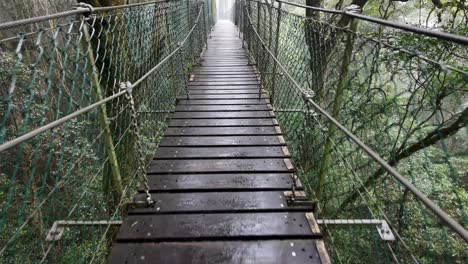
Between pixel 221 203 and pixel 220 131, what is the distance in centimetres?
123

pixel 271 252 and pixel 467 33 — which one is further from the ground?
pixel 467 33

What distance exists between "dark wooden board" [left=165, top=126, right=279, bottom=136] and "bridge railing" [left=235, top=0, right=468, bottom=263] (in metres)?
0.43

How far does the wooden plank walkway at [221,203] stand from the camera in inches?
61.1

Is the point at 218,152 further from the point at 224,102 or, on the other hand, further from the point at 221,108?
the point at 224,102

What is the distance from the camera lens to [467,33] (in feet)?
10.2

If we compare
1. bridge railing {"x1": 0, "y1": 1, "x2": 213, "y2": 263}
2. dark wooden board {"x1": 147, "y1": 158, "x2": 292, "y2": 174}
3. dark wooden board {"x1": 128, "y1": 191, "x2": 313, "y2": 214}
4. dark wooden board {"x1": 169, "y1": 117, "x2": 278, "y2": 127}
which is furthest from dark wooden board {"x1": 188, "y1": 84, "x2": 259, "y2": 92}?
dark wooden board {"x1": 128, "y1": 191, "x2": 313, "y2": 214}

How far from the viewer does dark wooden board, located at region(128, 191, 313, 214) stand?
1854 mm

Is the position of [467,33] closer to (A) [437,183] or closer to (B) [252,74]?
A: (A) [437,183]

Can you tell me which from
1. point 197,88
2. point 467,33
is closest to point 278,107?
point 197,88

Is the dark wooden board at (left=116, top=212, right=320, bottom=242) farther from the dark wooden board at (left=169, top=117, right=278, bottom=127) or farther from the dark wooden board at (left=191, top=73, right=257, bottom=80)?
the dark wooden board at (left=191, top=73, right=257, bottom=80)

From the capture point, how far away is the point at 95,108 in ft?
5.56

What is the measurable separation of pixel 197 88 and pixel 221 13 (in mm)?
40147

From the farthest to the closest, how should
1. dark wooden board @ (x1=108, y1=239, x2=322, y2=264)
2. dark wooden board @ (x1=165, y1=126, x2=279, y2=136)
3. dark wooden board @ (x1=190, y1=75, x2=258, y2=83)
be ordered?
dark wooden board @ (x1=190, y1=75, x2=258, y2=83), dark wooden board @ (x1=165, y1=126, x2=279, y2=136), dark wooden board @ (x1=108, y1=239, x2=322, y2=264)

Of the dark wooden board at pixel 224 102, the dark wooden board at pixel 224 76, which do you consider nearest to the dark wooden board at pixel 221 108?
the dark wooden board at pixel 224 102
